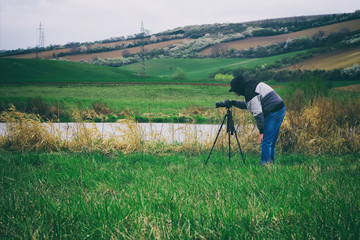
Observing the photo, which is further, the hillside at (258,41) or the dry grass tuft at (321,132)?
the hillside at (258,41)

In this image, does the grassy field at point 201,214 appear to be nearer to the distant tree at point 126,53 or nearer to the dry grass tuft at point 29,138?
the dry grass tuft at point 29,138

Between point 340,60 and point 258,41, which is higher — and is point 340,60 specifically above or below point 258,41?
below

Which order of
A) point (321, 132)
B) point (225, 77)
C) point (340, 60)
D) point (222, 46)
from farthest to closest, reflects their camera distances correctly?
point (222, 46)
point (225, 77)
point (340, 60)
point (321, 132)

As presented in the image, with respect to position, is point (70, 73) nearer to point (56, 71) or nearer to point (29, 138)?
point (56, 71)

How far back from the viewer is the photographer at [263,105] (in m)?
4.93

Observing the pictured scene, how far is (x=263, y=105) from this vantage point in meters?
5.15

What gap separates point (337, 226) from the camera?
1891 millimetres

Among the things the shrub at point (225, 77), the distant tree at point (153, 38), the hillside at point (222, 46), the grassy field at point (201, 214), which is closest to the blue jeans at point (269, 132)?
the grassy field at point (201, 214)

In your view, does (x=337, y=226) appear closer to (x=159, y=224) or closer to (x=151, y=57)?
(x=159, y=224)

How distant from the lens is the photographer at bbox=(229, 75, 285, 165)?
4.93 m

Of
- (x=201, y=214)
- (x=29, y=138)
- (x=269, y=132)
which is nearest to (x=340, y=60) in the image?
(x=269, y=132)

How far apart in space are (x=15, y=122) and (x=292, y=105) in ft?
36.9

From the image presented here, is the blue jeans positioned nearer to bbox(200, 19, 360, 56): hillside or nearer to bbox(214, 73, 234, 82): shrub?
bbox(214, 73, 234, 82): shrub

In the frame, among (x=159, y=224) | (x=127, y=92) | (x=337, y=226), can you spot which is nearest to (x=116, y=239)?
(x=159, y=224)
